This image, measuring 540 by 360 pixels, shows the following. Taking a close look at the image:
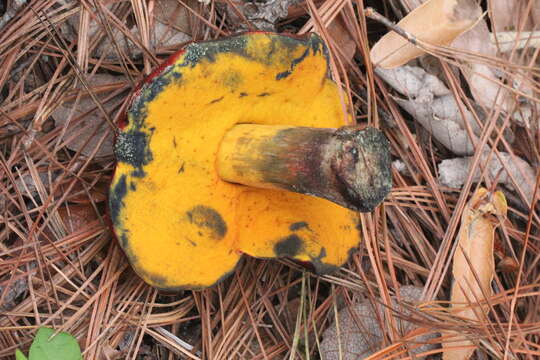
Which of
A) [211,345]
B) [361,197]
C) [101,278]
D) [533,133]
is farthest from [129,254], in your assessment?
[533,133]

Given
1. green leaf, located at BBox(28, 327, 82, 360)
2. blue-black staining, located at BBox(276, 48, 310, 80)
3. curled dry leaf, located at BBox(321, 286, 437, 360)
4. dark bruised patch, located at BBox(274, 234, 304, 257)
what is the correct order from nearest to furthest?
green leaf, located at BBox(28, 327, 82, 360) < blue-black staining, located at BBox(276, 48, 310, 80) < dark bruised patch, located at BBox(274, 234, 304, 257) < curled dry leaf, located at BBox(321, 286, 437, 360)

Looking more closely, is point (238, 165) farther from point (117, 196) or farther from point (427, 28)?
point (427, 28)

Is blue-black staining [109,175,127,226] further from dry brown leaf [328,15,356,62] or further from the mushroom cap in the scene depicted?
dry brown leaf [328,15,356,62]

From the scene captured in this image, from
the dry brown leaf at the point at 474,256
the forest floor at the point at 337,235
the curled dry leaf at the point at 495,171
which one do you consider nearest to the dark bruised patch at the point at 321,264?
the forest floor at the point at 337,235

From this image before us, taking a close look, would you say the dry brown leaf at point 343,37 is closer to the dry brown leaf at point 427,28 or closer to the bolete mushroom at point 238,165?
the dry brown leaf at point 427,28

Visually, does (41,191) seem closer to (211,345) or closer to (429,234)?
(211,345)

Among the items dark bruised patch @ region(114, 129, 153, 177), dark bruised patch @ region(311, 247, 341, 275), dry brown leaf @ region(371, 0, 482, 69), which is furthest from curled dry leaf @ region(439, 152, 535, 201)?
dark bruised patch @ region(114, 129, 153, 177)

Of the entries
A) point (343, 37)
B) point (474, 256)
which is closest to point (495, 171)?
point (474, 256)
